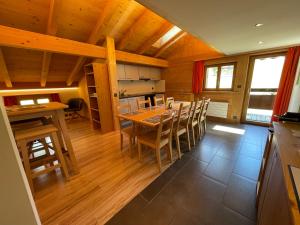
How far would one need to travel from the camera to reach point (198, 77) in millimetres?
4617

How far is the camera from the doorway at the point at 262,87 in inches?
137

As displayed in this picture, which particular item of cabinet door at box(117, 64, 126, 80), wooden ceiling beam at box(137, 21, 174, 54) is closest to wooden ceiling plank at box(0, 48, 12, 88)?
cabinet door at box(117, 64, 126, 80)

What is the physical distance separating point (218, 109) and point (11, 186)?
484 cm

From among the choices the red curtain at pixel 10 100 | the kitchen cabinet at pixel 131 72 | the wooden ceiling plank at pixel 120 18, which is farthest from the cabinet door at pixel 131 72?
the red curtain at pixel 10 100

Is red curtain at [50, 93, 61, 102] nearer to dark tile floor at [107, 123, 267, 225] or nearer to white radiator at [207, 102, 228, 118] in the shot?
dark tile floor at [107, 123, 267, 225]

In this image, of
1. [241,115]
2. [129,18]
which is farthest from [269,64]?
[129,18]

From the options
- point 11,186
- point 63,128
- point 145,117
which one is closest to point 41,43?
point 63,128

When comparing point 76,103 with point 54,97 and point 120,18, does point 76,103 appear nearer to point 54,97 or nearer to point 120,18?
point 54,97

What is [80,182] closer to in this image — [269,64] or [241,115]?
[241,115]

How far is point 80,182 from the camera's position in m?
1.82

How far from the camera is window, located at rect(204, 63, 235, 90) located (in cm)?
416

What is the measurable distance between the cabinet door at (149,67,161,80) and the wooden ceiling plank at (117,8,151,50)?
1907mm

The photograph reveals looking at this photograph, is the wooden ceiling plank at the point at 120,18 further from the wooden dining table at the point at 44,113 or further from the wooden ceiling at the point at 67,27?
the wooden dining table at the point at 44,113

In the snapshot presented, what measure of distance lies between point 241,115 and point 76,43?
505 cm
